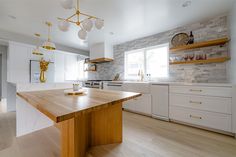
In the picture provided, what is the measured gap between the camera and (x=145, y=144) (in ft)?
5.50

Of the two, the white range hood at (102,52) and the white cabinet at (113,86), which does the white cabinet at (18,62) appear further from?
the white cabinet at (113,86)

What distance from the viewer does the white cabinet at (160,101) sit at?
2531 mm

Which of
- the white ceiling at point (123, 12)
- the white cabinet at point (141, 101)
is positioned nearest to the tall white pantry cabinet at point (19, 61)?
the white ceiling at point (123, 12)

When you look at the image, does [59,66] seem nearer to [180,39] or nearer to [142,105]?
[142,105]

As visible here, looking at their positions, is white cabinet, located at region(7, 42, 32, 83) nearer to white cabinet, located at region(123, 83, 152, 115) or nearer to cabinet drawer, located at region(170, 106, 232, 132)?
white cabinet, located at region(123, 83, 152, 115)

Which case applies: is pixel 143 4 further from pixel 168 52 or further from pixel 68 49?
pixel 68 49

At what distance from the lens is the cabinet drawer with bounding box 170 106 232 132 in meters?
1.87

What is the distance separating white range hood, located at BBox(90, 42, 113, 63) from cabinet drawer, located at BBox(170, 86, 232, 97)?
2.59 meters

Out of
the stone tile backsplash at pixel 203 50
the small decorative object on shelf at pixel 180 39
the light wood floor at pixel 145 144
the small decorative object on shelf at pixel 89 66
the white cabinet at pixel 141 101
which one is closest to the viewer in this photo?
the light wood floor at pixel 145 144

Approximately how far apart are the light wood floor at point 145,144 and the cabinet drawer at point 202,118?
5.5 inches

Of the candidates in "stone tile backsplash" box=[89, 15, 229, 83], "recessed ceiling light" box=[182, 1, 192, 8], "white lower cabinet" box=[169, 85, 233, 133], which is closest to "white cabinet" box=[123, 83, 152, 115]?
"white lower cabinet" box=[169, 85, 233, 133]

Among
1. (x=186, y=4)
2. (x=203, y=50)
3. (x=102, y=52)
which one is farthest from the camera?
(x=102, y=52)

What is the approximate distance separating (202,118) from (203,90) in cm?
52

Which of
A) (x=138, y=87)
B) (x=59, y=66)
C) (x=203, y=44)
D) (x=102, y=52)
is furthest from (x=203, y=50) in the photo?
(x=59, y=66)
